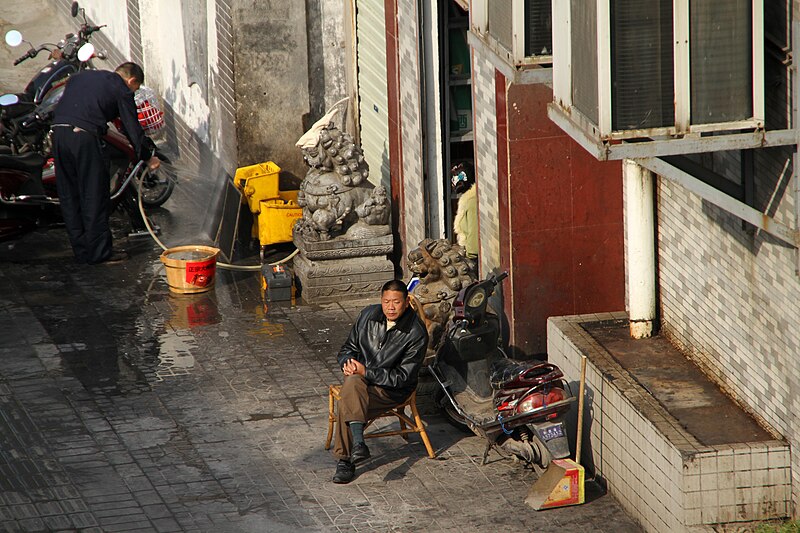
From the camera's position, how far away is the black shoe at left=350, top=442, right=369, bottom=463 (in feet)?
30.6

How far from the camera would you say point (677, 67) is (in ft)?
23.2

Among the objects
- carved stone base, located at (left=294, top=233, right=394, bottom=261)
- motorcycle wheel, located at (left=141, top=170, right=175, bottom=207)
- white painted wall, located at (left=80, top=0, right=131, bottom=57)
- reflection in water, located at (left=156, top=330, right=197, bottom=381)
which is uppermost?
white painted wall, located at (left=80, top=0, right=131, bottom=57)

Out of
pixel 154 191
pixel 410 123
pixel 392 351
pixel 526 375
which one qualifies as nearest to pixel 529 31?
pixel 526 375

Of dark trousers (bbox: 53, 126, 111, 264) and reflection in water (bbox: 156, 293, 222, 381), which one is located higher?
dark trousers (bbox: 53, 126, 111, 264)

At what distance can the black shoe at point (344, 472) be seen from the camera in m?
9.28

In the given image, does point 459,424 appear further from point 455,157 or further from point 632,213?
point 455,157

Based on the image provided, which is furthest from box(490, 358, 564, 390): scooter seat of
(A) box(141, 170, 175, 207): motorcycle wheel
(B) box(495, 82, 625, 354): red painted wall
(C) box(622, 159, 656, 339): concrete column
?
(A) box(141, 170, 175, 207): motorcycle wheel

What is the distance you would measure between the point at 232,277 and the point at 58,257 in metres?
2.03

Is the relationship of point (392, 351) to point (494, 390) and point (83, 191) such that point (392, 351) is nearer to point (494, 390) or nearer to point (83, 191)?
point (494, 390)

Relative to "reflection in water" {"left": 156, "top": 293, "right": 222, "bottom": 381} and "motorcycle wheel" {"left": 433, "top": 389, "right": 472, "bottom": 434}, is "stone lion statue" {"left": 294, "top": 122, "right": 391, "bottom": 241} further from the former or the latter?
"motorcycle wheel" {"left": 433, "top": 389, "right": 472, "bottom": 434}

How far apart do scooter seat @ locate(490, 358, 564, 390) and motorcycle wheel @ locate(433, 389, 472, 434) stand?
0.77m

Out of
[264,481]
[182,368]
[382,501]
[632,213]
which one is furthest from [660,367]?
[182,368]

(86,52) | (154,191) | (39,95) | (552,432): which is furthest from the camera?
(39,95)

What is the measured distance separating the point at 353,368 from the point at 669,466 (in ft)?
7.77
